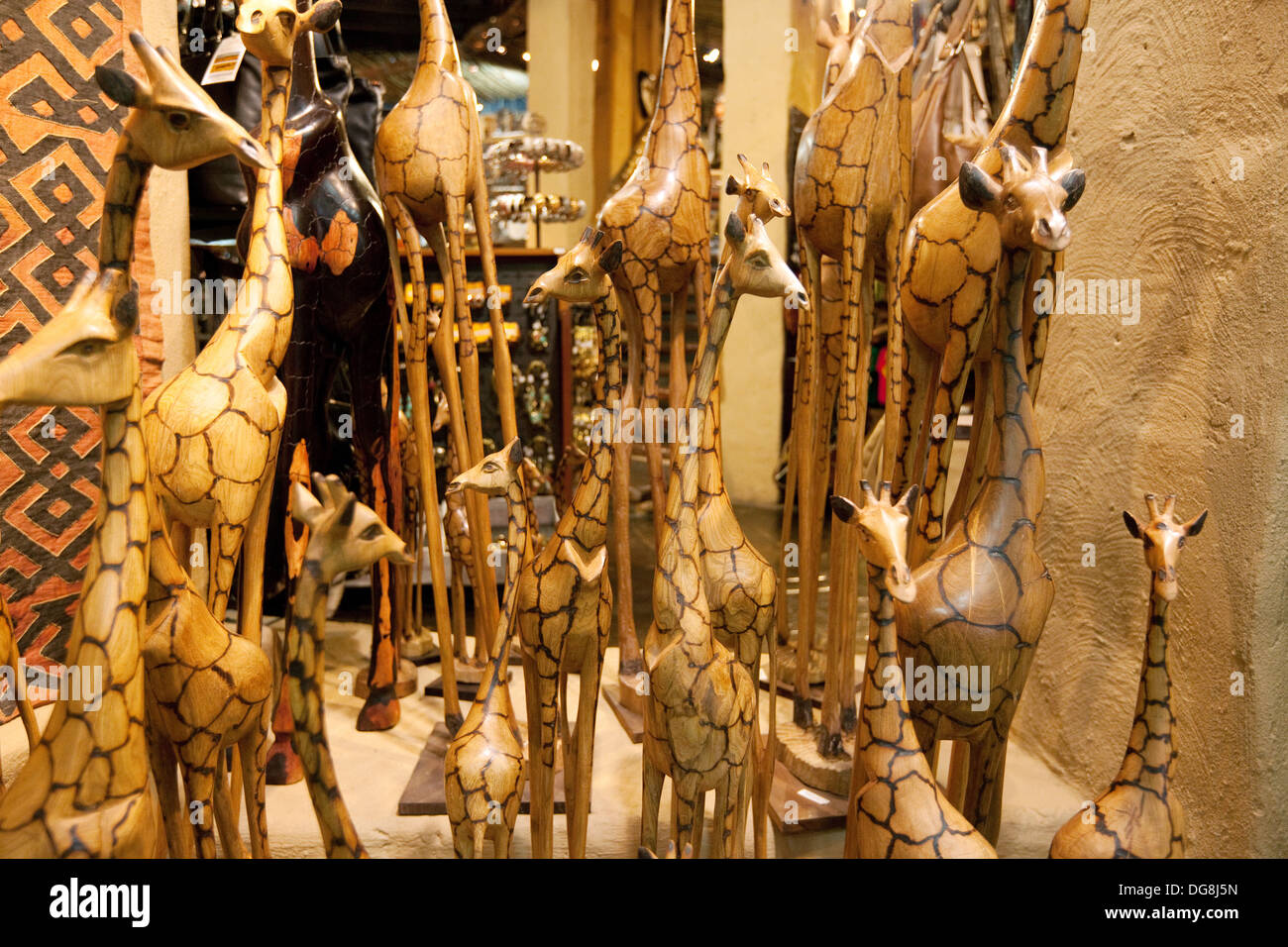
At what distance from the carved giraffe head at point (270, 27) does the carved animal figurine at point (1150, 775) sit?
1131mm

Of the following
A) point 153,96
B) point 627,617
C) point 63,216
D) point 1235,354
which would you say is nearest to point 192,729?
point 153,96

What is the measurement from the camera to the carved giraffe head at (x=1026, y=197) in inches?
31.9

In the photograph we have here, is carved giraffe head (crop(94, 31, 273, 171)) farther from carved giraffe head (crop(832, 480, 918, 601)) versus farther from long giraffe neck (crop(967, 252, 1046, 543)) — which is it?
long giraffe neck (crop(967, 252, 1046, 543))

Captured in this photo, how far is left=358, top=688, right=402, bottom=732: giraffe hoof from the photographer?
5.23ft

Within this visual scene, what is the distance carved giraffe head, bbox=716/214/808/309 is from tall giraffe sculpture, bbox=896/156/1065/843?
21 centimetres

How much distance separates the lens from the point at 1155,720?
0.94m

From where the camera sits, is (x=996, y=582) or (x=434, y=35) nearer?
(x=996, y=582)

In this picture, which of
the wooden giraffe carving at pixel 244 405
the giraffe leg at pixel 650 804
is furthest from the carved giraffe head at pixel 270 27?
the giraffe leg at pixel 650 804

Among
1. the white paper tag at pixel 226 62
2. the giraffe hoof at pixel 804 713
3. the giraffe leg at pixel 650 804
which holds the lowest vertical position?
the giraffe hoof at pixel 804 713

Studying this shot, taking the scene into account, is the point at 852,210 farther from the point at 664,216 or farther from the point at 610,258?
the point at 610,258

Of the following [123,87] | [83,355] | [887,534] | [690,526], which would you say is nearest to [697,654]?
[690,526]

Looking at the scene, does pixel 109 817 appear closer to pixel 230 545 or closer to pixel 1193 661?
pixel 230 545

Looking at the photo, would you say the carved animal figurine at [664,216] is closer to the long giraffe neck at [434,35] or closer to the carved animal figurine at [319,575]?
the long giraffe neck at [434,35]

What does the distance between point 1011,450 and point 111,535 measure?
90 centimetres
